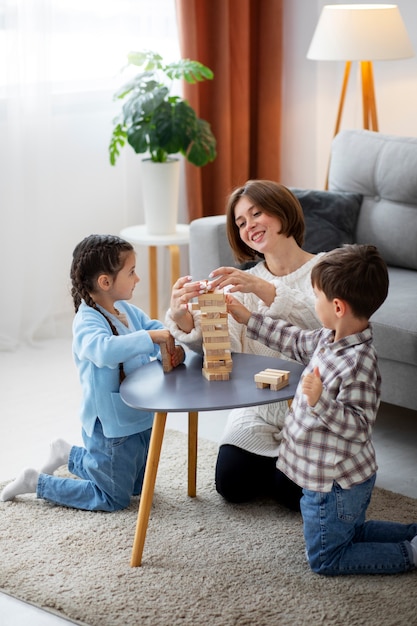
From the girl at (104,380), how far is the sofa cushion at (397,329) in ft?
2.33

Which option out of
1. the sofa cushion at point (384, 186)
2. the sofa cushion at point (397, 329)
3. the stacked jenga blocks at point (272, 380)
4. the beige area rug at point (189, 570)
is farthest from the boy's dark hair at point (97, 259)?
the sofa cushion at point (384, 186)

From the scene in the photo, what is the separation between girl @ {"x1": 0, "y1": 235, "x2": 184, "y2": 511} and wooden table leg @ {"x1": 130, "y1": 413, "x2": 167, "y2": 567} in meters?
0.22

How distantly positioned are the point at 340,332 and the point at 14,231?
7.15 ft

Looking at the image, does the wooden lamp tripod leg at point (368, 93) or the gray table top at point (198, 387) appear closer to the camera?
the gray table top at point (198, 387)

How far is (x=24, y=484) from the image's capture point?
2.52m

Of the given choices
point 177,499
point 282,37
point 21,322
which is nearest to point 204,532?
point 177,499

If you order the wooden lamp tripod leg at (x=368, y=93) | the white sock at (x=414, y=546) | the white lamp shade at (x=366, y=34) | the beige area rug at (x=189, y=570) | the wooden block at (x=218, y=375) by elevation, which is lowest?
the beige area rug at (x=189, y=570)

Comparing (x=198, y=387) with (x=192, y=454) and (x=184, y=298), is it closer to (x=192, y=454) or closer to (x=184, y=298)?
(x=184, y=298)

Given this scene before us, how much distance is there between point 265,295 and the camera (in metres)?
2.35

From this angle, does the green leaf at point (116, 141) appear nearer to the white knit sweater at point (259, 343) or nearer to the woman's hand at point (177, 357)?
the white knit sweater at point (259, 343)

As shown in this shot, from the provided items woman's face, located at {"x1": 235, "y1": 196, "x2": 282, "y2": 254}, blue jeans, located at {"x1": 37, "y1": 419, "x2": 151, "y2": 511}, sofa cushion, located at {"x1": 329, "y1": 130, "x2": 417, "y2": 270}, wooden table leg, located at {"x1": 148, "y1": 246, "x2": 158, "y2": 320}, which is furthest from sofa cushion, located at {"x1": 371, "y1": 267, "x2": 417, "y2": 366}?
wooden table leg, located at {"x1": 148, "y1": 246, "x2": 158, "y2": 320}

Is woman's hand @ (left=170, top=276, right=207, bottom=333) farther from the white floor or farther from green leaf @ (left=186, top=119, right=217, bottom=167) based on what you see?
green leaf @ (left=186, top=119, right=217, bottom=167)

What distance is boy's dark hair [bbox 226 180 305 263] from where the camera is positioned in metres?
2.40

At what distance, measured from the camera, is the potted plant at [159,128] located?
149 inches
